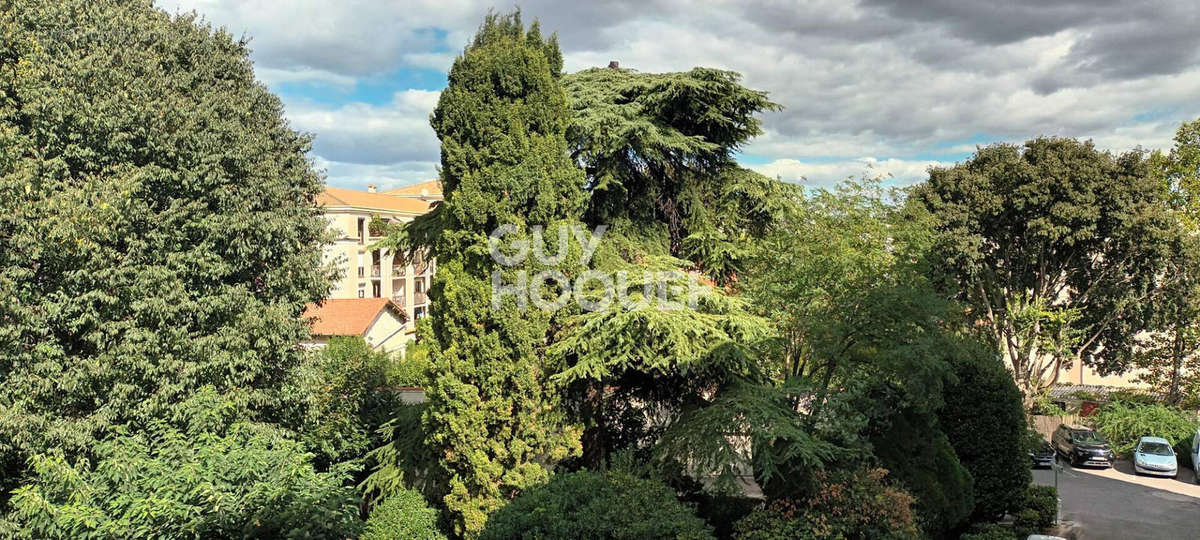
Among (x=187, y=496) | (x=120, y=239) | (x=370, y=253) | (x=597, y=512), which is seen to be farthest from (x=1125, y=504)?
(x=370, y=253)

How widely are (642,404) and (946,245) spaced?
54.8 ft

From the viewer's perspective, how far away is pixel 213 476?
1091 cm

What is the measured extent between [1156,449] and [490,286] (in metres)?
24.8

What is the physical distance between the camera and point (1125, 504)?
21.5 metres

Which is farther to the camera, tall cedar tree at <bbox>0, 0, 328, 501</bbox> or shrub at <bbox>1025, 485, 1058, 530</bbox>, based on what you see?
shrub at <bbox>1025, 485, 1058, 530</bbox>

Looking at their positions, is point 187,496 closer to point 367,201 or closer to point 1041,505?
point 1041,505

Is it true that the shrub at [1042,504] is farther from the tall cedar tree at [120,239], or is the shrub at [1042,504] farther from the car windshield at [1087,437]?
the tall cedar tree at [120,239]

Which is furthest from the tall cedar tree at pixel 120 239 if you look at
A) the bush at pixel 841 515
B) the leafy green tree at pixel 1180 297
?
the leafy green tree at pixel 1180 297

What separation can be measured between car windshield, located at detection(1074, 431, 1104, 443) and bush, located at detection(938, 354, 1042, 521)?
13272 millimetres

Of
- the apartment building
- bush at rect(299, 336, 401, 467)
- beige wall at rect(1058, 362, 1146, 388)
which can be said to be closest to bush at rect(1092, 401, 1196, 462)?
beige wall at rect(1058, 362, 1146, 388)

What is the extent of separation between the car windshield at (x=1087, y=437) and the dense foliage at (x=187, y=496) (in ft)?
83.9

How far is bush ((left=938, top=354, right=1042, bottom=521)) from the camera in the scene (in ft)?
54.0

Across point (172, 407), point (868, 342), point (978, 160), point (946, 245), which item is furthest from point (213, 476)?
point (978, 160)

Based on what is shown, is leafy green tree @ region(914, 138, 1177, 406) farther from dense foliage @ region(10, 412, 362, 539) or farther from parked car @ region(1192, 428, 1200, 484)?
dense foliage @ region(10, 412, 362, 539)
